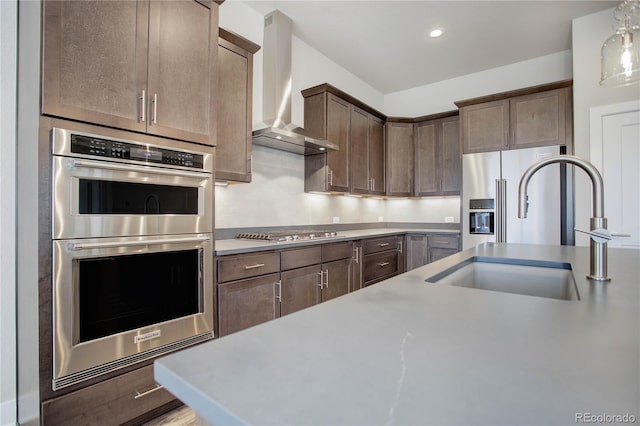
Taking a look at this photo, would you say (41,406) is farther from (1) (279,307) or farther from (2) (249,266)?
(1) (279,307)

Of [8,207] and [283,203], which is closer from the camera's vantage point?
[8,207]

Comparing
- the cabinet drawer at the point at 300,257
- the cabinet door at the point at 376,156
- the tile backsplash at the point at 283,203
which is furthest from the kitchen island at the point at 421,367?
the cabinet door at the point at 376,156

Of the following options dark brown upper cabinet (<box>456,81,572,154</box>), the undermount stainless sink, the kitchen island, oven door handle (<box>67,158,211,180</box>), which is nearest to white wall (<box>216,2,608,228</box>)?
dark brown upper cabinet (<box>456,81,572,154</box>)

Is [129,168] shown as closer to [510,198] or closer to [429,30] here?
[429,30]

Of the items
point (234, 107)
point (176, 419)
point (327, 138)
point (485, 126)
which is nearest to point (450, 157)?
point (485, 126)

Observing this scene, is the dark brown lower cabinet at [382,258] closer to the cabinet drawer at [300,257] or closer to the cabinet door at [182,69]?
the cabinet drawer at [300,257]

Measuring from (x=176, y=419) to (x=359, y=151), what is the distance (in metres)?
3.18

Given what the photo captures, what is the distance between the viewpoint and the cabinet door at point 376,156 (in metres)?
4.13

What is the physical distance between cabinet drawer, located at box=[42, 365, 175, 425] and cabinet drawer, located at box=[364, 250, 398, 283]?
2222 millimetres

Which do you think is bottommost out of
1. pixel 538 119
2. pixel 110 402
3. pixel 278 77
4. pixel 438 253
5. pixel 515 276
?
pixel 110 402

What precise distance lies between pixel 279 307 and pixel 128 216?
4.06ft

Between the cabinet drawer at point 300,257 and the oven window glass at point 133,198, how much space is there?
2.72 ft

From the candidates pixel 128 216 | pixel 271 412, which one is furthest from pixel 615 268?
pixel 128 216

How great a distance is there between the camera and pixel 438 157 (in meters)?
4.34
